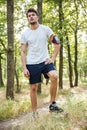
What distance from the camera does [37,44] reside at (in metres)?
6.45

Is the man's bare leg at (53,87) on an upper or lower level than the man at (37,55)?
lower

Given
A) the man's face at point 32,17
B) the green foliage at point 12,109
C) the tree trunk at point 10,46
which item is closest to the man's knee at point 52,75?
the man's face at point 32,17

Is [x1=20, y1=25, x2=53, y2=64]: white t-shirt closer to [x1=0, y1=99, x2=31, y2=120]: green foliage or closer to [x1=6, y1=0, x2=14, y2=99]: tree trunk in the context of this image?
[x1=0, y1=99, x2=31, y2=120]: green foliage

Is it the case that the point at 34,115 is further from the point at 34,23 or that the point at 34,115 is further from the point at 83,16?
the point at 83,16

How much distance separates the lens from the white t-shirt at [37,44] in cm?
645

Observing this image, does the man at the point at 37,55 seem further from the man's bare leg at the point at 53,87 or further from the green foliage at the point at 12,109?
the green foliage at the point at 12,109

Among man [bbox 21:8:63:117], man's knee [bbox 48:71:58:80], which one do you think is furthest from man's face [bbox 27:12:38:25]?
man's knee [bbox 48:71:58:80]

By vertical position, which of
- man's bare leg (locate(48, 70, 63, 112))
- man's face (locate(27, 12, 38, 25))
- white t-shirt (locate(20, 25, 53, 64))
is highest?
man's face (locate(27, 12, 38, 25))

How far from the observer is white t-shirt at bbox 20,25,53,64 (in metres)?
6.45

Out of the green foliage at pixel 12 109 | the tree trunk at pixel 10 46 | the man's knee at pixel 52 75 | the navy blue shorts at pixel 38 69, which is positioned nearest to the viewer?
the man's knee at pixel 52 75

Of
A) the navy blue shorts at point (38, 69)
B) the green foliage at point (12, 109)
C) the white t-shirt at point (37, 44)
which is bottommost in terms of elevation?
the green foliage at point (12, 109)

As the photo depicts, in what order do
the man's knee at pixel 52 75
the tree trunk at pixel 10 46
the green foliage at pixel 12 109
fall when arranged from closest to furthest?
the man's knee at pixel 52 75
the green foliage at pixel 12 109
the tree trunk at pixel 10 46

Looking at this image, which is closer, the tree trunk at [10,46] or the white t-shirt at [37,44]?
the white t-shirt at [37,44]

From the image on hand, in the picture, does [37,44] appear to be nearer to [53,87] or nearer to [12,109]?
[53,87]
